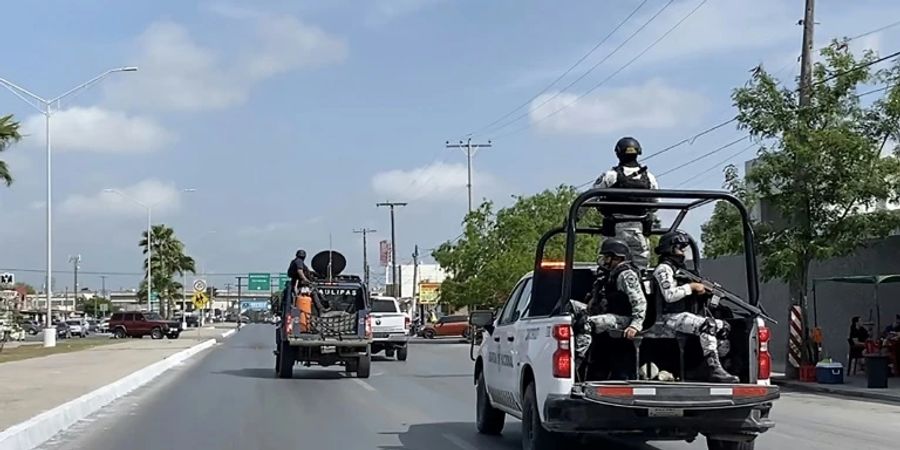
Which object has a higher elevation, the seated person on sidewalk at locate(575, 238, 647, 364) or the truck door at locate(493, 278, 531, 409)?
the seated person on sidewalk at locate(575, 238, 647, 364)

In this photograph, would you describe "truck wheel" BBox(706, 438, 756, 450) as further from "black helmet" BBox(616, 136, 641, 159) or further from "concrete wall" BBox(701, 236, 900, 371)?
"concrete wall" BBox(701, 236, 900, 371)

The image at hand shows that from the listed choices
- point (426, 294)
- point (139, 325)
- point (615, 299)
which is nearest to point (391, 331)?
point (615, 299)

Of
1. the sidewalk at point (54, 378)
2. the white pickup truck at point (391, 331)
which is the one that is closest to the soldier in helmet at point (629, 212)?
the sidewalk at point (54, 378)

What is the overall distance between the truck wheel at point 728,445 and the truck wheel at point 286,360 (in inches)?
616

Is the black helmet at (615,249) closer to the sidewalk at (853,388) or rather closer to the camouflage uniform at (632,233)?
the camouflage uniform at (632,233)

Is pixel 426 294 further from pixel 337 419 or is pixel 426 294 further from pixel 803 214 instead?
pixel 337 419

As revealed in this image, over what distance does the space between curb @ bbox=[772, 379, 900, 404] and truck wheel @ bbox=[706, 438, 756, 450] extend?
1076cm

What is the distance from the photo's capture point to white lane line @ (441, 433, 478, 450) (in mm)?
13523

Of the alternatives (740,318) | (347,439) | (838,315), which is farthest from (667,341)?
(838,315)

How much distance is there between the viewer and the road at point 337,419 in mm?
14203

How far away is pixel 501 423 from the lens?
1457 centimetres

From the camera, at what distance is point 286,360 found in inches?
1053

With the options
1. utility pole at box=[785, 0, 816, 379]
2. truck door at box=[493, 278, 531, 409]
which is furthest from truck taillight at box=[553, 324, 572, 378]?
utility pole at box=[785, 0, 816, 379]

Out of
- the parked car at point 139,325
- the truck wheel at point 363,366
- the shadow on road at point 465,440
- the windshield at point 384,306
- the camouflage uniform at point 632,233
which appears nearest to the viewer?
the camouflage uniform at point 632,233
